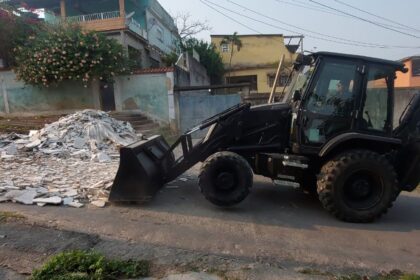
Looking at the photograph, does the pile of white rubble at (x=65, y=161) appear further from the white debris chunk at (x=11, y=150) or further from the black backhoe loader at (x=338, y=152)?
the black backhoe loader at (x=338, y=152)

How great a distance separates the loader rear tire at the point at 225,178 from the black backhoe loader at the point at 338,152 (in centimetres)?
2

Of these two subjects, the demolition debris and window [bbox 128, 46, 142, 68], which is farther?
window [bbox 128, 46, 142, 68]

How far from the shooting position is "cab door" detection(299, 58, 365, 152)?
227 inches

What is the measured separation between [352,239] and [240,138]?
2299 millimetres

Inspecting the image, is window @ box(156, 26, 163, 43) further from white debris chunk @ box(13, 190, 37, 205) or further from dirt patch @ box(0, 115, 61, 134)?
white debris chunk @ box(13, 190, 37, 205)

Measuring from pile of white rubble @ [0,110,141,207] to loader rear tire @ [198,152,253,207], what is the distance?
1641 mm

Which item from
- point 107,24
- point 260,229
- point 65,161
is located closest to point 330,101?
point 260,229

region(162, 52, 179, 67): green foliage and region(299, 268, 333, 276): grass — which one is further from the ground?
region(162, 52, 179, 67): green foliage

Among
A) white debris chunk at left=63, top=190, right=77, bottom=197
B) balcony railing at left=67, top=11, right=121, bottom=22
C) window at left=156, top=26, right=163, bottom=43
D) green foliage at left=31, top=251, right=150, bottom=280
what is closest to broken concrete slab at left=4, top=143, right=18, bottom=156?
white debris chunk at left=63, top=190, right=77, bottom=197

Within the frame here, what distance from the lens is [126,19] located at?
20875 mm

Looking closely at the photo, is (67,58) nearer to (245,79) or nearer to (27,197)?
(27,197)

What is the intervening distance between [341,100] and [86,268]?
4241 millimetres

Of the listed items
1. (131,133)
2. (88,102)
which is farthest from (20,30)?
(131,133)

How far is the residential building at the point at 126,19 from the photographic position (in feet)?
68.5
